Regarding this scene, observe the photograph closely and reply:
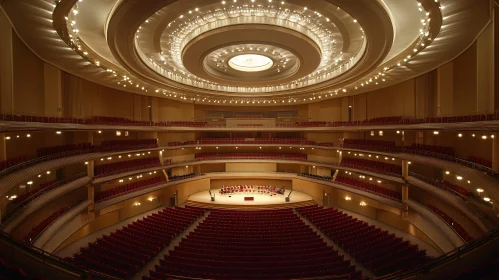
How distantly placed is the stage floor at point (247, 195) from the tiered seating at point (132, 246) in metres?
4.35

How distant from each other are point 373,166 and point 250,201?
1151cm

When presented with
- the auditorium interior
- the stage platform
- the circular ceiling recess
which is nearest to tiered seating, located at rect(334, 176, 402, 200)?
the auditorium interior

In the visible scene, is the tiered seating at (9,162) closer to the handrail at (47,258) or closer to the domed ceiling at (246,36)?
the handrail at (47,258)

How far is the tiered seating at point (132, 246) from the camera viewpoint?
514 inches

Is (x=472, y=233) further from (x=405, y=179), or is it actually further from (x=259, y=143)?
(x=259, y=143)

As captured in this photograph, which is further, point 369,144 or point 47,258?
point 369,144

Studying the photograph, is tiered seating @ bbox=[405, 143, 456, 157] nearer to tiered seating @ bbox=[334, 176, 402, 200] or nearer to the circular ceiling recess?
tiered seating @ bbox=[334, 176, 402, 200]

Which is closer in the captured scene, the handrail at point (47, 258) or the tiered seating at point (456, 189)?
the handrail at point (47, 258)

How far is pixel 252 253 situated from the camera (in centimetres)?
1450

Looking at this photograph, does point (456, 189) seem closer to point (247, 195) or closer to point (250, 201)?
point (250, 201)

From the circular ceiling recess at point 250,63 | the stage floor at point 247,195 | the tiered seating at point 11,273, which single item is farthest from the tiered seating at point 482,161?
the tiered seating at point 11,273

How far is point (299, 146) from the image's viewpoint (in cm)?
3056

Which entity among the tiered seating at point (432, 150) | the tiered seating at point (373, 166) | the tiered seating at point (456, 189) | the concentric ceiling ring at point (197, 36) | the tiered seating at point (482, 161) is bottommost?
the tiered seating at point (456, 189)

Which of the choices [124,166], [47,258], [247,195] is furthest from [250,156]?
[47,258]
